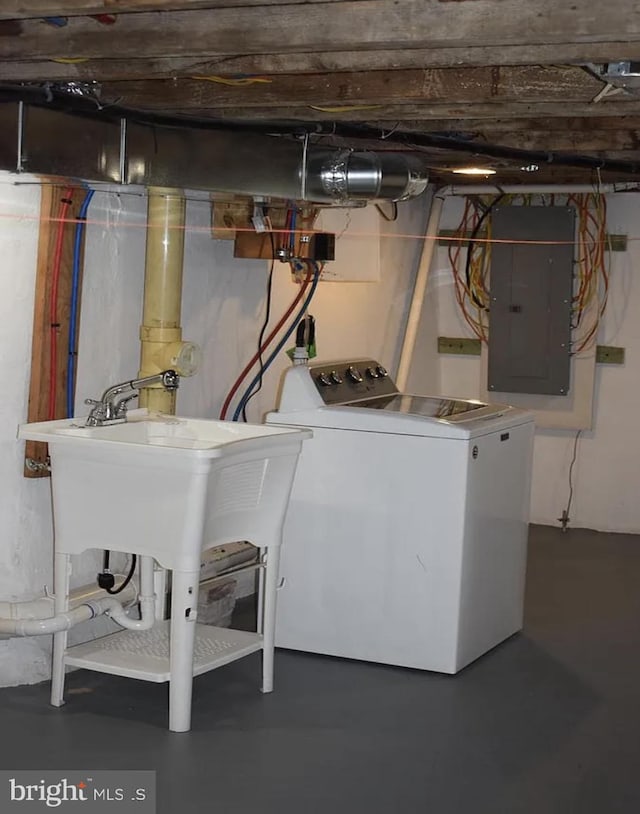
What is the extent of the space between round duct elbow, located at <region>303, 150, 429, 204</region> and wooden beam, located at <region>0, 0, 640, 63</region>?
38.3 inches

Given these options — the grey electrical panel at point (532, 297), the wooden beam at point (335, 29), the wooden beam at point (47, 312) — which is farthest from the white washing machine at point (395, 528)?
the grey electrical panel at point (532, 297)

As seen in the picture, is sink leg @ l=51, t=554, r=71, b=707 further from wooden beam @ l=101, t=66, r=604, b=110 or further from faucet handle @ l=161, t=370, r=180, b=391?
wooden beam @ l=101, t=66, r=604, b=110

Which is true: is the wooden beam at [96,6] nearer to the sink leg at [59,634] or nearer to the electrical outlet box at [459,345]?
the sink leg at [59,634]

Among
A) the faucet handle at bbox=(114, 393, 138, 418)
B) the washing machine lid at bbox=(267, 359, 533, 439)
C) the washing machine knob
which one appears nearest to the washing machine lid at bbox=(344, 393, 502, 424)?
the washing machine lid at bbox=(267, 359, 533, 439)

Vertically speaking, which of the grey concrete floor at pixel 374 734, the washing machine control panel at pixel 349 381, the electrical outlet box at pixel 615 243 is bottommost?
the grey concrete floor at pixel 374 734

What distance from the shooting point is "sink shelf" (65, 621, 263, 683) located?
11.8 ft

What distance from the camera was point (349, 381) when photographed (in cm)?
464

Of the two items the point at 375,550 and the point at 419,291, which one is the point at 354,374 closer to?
the point at 375,550

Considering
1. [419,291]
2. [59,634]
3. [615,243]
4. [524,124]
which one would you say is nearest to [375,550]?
[59,634]

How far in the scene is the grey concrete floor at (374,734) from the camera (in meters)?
3.18

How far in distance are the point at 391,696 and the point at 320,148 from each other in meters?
1.87

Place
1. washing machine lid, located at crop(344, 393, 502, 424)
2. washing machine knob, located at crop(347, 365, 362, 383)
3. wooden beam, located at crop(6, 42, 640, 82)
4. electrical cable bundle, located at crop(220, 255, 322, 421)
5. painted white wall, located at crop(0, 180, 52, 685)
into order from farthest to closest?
1. electrical cable bundle, located at crop(220, 255, 322, 421)
2. washing machine knob, located at crop(347, 365, 362, 383)
3. washing machine lid, located at crop(344, 393, 502, 424)
4. painted white wall, located at crop(0, 180, 52, 685)
5. wooden beam, located at crop(6, 42, 640, 82)

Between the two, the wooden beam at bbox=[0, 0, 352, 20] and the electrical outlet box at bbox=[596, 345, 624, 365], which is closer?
the wooden beam at bbox=[0, 0, 352, 20]

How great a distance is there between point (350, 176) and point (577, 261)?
2931 mm
